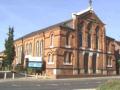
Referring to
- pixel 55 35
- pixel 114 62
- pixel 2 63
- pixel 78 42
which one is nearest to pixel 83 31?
pixel 78 42

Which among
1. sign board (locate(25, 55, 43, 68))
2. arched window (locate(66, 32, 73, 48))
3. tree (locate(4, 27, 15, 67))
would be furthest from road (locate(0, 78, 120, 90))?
tree (locate(4, 27, 15, 67))

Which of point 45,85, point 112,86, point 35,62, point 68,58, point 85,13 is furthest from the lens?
point 85,13

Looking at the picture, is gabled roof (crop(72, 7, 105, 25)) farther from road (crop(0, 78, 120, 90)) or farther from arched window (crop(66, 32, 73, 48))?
road (crop(0, 78, 120, 90))

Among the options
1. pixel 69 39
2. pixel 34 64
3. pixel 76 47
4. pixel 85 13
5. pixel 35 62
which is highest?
pixel 85 13

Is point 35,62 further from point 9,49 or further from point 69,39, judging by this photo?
point 9,49

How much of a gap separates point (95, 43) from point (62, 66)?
12151 millimetres

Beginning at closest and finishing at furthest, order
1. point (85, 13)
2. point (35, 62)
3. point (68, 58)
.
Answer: point (68, 58) → point (35, 62) → point (85, 13)

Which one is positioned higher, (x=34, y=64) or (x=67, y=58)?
(x=67, y=58)

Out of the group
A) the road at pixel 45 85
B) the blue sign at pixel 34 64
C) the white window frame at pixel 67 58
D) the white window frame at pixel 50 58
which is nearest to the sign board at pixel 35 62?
the blue sign at pixel 34 64

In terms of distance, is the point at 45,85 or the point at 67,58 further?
the point at 67,58

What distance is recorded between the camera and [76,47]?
67.9m

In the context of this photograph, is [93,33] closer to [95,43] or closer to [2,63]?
[95,43]

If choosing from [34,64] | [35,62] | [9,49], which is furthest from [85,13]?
[9,49]

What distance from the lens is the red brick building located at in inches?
2542
